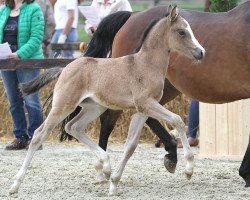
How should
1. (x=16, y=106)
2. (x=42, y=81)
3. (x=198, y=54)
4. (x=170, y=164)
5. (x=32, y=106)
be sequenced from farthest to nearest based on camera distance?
(x=16, y=106) → (x=32, y=106) → (x=170, y=164) → (x=42, y=81) → (x=198, y=54)

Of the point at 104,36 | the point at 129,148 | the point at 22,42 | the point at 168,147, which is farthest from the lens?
the point at 22,42

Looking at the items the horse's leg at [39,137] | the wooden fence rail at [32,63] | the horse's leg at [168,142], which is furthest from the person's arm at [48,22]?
the horse's leg at [39,137]

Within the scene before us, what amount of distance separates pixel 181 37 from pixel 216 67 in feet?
3.54

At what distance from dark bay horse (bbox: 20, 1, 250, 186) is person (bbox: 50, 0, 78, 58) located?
215 inches

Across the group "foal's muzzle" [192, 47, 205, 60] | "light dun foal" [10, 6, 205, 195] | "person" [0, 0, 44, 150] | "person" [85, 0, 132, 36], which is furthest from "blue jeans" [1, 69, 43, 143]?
"foal's muzzle" [192, 47, 205, 60]

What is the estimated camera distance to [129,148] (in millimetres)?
7910

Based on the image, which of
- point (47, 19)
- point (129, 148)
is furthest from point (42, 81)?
point (47, 19)

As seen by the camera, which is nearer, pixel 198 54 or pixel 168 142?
pixel 198 54

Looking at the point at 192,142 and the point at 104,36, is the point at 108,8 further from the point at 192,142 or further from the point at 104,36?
the point at 104,36

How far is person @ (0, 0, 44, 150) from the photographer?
11.1 metres

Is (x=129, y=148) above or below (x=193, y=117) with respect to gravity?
above

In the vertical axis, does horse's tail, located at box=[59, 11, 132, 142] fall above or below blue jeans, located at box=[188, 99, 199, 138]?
above

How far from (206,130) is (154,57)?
3.16m

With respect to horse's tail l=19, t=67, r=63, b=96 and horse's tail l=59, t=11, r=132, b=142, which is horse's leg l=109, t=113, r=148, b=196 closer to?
horse's tail l=19, t=67, r=63, b=96
